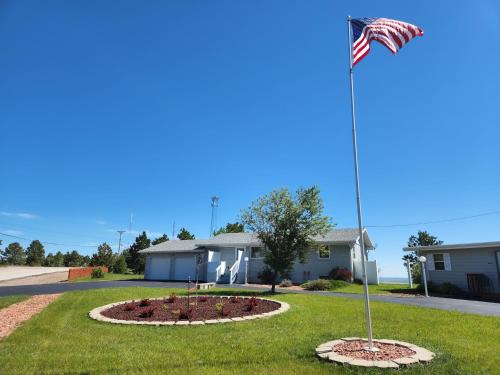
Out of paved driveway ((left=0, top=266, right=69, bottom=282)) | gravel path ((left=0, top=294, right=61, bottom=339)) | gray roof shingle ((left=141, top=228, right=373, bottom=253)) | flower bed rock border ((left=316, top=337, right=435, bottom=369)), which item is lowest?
gravel path ((left=0, top=294, right=61, bottom=339))

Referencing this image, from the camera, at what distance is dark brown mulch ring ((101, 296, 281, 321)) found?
955cm

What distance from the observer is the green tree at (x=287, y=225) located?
58.2 feet

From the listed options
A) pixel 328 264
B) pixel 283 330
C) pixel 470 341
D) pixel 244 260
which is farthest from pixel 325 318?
pixel 244 260

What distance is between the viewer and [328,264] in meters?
26.4

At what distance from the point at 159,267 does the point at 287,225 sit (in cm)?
2031

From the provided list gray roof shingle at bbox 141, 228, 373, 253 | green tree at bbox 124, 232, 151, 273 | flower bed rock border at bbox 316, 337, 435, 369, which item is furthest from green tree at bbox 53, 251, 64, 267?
flower bed rock border at bbox 316, 337, 435, 369

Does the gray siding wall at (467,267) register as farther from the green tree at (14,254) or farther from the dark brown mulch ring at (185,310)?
the green tree at (14,254)

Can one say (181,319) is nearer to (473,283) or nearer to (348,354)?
(348,354)

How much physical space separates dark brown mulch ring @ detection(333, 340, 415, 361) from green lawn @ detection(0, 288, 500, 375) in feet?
1.68

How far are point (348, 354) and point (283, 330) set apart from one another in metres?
2.35

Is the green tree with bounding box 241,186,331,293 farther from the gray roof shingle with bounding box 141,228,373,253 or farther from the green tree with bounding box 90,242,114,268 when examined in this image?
the green tree with bounding box 90,242,114,268

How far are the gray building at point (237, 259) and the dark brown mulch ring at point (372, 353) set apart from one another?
16.1m

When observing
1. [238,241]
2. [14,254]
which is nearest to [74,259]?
[14,254]

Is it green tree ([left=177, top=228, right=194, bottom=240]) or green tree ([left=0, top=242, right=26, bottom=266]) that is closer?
green tree ([left=177, top=228, right=194, bottom=240])
